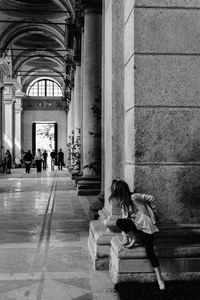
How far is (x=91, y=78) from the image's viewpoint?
12.7 metres

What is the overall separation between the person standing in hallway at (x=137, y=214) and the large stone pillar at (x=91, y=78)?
26.6 ft

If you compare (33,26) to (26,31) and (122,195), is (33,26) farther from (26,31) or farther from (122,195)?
(122,195)

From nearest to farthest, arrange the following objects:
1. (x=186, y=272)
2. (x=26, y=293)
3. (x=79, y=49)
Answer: (x=26, y=293), (x=186, y=272), (x=79, y=49)

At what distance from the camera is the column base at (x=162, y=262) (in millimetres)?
4194

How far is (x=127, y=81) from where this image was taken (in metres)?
4.79

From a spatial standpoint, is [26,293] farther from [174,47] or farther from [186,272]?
[174,47]

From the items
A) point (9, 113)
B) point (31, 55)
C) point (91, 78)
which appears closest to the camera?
point (91, 78)

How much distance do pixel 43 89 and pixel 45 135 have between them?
4.45 meters

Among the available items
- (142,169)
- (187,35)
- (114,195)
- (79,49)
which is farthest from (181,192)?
(79,49)

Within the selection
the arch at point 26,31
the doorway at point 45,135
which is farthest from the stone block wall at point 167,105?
the doorway at point 45,135

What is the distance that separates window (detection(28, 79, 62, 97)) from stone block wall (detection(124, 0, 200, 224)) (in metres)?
39.7

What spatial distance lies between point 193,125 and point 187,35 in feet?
2.92

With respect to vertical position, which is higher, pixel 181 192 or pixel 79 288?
pixel 181 192

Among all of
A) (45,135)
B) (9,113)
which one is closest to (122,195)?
(9,113)
